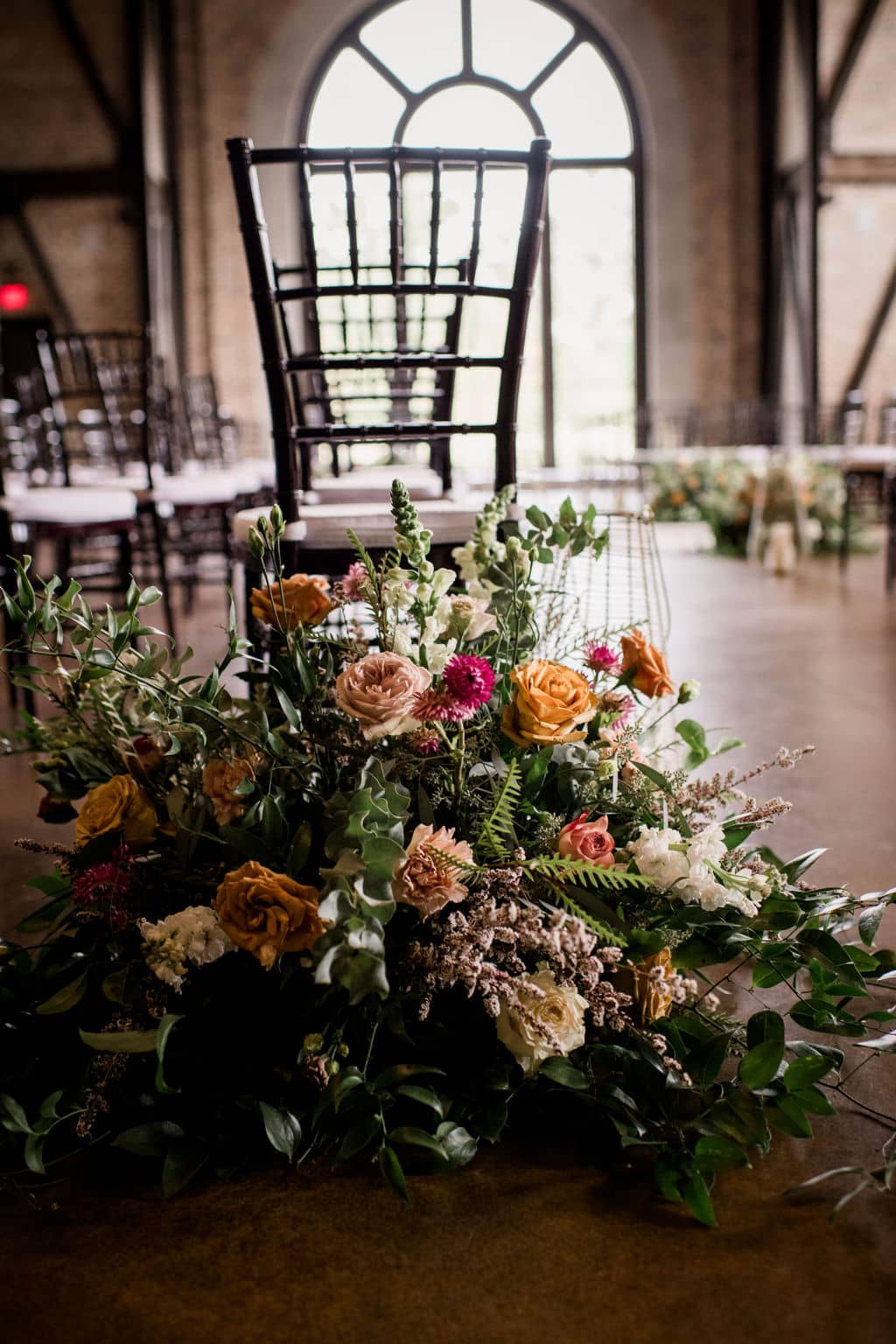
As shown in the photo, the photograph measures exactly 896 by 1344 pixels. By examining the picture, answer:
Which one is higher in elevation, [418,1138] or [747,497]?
[747,497]

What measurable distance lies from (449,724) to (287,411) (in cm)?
85

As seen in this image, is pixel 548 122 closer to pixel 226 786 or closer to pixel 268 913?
pixel 226 786

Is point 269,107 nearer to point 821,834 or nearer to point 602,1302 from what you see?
point 821,834

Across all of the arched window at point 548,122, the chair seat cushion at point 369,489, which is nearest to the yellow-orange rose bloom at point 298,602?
the chair seat cushion at point 369,489

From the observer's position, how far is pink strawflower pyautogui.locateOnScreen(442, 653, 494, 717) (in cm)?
120

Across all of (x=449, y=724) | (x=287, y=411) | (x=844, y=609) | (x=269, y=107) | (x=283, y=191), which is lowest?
(x=844, y=609)

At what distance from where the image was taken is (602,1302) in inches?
36.6

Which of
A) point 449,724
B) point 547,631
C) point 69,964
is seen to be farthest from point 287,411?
point 69,964

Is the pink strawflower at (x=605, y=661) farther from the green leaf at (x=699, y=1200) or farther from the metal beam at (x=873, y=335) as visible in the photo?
the metal beam at (x=873, y=335)

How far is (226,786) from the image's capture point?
51.2 inches

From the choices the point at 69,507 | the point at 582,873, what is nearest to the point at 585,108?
the point at 69,507

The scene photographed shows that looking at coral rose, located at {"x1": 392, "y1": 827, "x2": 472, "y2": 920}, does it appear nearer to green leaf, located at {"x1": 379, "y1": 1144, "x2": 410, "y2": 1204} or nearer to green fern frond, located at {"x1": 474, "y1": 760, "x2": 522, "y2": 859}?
green fern frond, located at {"x1": 474, "y1": 760, "x2": 522, "y2": 859}

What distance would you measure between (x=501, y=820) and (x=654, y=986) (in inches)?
9.1

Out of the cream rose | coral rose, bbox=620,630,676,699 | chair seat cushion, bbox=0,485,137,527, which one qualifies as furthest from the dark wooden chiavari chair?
chair seat cushion, bbox=0,485,137,527
